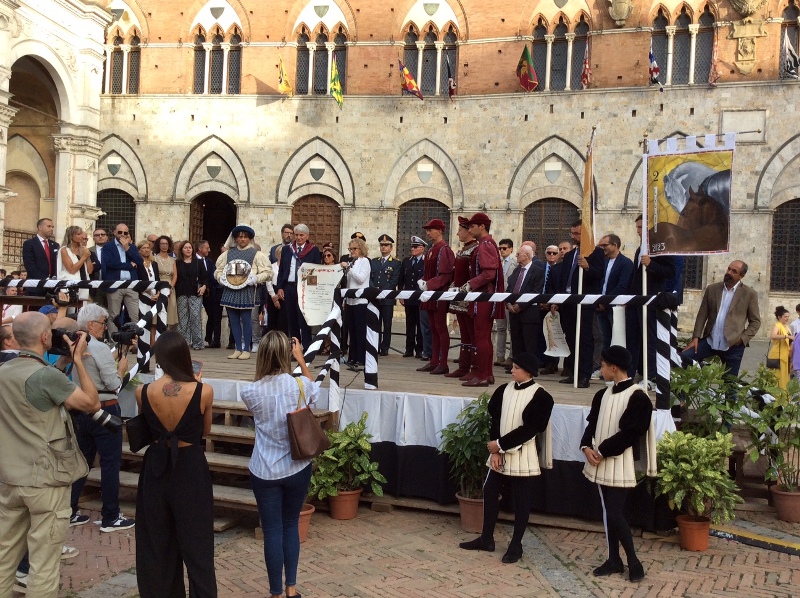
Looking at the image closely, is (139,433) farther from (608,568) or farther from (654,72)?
(654,72)

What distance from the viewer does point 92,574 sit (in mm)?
5977

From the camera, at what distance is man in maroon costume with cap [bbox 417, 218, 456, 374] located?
378 inches

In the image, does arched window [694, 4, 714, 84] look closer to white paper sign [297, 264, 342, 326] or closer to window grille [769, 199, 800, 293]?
window grille [769, 199, 800, 293]

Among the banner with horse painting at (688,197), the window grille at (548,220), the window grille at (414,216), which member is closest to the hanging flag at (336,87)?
the window grille at (414,216)

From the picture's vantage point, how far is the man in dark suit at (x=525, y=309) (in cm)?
990

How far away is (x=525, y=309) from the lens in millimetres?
9852

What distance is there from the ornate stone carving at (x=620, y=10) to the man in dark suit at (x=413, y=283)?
1493 cm

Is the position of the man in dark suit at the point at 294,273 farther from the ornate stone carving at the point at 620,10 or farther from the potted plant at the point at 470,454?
the ornate stone carving at the point at 620,10

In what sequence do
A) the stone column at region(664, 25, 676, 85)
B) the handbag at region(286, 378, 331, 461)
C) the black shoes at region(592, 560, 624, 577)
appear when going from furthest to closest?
the stone column at region(664, 25, 676, 85), the black shoes at region(592, 560, 624, 577), the handbag at region(286, 378, 331, 461)

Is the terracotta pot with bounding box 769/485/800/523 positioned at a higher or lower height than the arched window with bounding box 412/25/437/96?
lower

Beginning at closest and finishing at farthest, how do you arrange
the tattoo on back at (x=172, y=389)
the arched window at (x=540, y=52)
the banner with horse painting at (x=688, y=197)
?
the tattoo on back at (x=172, y=389)
the banner with horse painting at (x=688, y=197)
the arched window at (x=540, y=52)

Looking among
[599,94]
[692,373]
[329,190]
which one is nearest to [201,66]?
[329,190]

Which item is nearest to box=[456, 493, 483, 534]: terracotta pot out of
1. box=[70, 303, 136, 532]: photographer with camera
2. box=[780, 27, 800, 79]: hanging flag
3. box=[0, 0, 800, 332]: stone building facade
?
box=[70, 303, 136, 532]: photographer with camera

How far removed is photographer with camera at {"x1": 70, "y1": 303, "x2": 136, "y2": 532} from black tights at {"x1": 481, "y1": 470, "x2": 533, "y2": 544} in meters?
3.28
